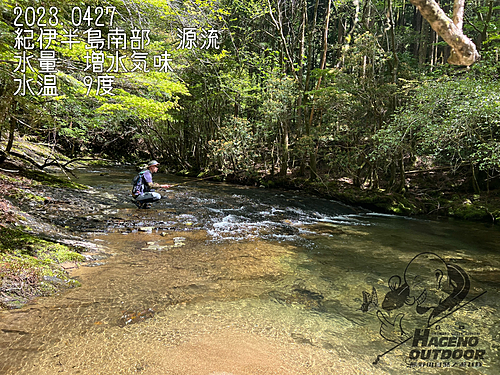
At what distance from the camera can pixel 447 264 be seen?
6.12 metres

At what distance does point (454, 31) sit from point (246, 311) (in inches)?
186

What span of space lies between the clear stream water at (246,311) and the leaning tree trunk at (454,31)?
3.58 metres

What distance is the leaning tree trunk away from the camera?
12.6ft

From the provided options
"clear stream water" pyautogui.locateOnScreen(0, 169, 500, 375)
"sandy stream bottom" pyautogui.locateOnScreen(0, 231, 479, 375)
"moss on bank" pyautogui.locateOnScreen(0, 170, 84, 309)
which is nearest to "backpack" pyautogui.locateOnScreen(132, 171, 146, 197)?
"clear stream water" pyautogui.locateOnScreen(0, 169, 500, 375)

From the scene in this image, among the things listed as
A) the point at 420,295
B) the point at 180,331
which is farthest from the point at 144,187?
the point at 420,295

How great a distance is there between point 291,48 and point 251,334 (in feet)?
61.2

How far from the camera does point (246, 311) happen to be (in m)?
3.60

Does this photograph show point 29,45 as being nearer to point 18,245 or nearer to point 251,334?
point 18,245

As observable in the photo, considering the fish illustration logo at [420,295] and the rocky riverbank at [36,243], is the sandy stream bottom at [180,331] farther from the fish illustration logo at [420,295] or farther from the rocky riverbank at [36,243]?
the fish illustration logo at [420,295]

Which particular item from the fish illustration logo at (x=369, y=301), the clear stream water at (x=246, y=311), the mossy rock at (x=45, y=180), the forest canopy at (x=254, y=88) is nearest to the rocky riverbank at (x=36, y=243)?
the clear stream water at (x=246, y=311)

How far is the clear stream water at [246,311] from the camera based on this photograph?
105 inches

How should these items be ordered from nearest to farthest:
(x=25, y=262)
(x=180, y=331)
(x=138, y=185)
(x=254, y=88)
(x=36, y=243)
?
1. (x=180, y=331)
2. (x=25, y=262)
3. (x=36, y=243)
4. (x=138, y=185)
5. (x=254, y=88)

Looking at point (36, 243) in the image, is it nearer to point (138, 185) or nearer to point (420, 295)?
point (138, 185)

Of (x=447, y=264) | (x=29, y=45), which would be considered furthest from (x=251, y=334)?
(x=29, y=45)
